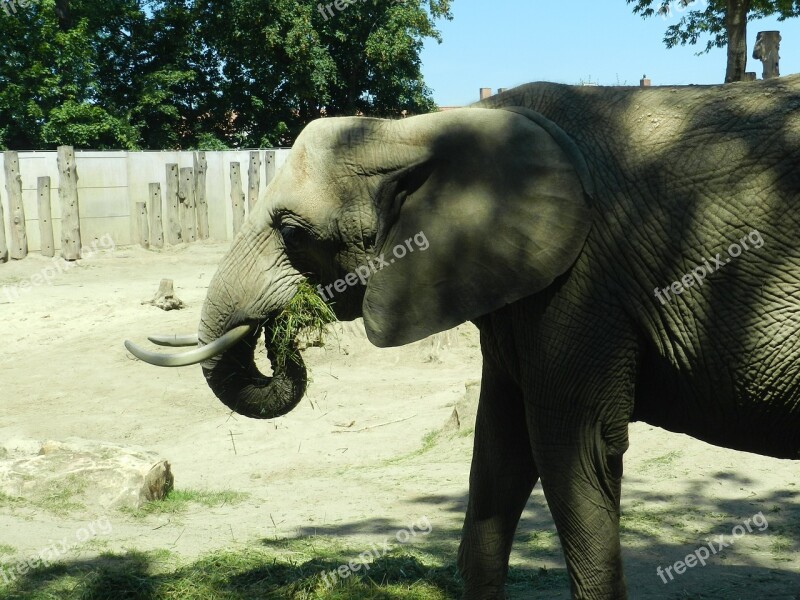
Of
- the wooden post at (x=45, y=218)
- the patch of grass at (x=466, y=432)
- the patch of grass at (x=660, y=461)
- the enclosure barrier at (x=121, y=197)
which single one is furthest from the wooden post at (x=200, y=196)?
the patch of grass at (x=660, y=461)

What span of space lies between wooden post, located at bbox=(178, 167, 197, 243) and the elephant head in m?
19.3

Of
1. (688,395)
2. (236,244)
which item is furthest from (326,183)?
(688,395)

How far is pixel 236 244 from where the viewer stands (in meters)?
4.12

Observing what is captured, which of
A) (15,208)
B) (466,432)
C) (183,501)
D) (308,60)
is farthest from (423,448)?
(308,60)

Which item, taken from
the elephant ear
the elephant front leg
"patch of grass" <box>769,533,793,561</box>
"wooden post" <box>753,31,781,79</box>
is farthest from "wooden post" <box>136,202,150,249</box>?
the elephant front leg

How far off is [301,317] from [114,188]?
63.9ft

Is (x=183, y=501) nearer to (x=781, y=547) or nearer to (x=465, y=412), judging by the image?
(x=465, y=412)

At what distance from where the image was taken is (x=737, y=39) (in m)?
12.0

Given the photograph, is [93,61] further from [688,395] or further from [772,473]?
[688,395]

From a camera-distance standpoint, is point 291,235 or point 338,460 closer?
point 291,235

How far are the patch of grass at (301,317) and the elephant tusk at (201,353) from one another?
135 mm

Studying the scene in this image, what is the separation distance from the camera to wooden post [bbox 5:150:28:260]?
19.3 meters

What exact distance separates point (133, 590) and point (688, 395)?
119 inches

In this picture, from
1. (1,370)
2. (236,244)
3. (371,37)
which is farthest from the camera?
(371,37)
